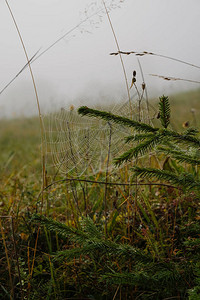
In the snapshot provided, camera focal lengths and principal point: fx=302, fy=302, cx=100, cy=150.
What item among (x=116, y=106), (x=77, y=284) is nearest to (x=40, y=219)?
(x=77, y=284)

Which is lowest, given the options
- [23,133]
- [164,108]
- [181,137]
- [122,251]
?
[122,251]

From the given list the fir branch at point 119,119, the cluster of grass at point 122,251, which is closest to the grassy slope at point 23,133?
the cluster of grass at point 122,251

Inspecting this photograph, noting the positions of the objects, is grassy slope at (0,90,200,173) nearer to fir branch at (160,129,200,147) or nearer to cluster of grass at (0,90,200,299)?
cluster of grass at (0,90,200,299)

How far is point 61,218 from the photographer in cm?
220

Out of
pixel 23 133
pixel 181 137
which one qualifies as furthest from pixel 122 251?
Answer: pixel 23 133

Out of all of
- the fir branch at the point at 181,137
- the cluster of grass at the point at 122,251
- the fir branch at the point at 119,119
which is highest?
the fir branch at the point at 119,119

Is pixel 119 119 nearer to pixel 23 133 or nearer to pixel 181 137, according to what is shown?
pixel 181 137

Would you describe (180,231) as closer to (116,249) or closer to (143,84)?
(116,249)

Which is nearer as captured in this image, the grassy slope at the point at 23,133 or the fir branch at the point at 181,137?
the fir branch at the point at 181,137

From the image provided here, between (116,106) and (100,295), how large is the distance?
120cm

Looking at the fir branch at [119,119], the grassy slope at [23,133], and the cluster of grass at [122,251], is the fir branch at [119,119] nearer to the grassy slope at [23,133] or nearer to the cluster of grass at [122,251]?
the cluster of grass at [122,251]

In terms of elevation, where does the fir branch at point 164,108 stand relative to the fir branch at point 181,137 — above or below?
above

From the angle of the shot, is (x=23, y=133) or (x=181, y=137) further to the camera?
(x=23, y=133)

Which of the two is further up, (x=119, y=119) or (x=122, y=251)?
(x=119, y=119)
